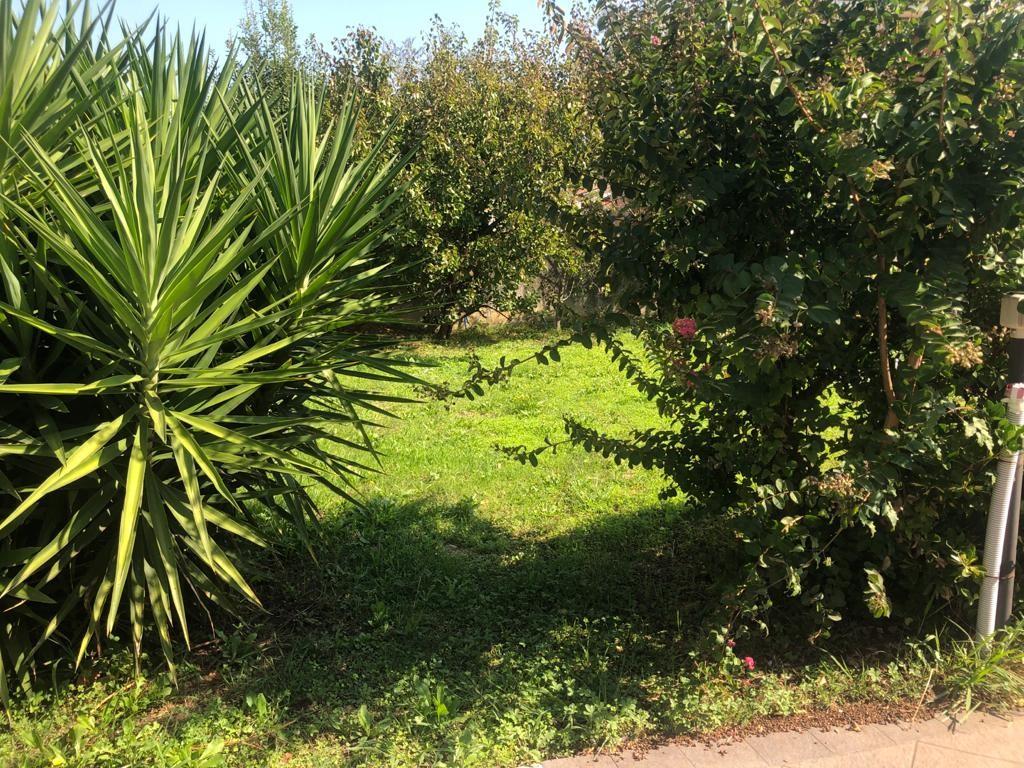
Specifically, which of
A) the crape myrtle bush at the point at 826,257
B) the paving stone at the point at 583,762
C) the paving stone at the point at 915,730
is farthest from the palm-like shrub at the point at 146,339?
the paving stone at the point at 915,730

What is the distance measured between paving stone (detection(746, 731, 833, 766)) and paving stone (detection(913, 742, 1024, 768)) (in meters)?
0.30

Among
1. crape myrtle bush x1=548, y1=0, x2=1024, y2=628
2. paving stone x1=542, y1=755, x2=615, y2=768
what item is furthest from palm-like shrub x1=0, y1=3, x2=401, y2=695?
crape myrtle bush x1=548, y1=0, x2=1024, y2=628

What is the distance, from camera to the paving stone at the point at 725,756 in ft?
8.73

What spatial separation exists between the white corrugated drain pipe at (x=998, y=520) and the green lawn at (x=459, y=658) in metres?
0.33

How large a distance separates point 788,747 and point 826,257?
5.50 feet

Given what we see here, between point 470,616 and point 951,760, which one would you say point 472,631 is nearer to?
point 470,616

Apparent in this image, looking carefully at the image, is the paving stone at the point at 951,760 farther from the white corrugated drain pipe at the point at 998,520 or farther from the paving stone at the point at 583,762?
the paving stone at the point at 583,762

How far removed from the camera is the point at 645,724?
285 centimetres

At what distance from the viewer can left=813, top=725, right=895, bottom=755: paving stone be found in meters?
2.74

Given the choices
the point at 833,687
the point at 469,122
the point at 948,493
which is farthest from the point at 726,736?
the point at 469,122

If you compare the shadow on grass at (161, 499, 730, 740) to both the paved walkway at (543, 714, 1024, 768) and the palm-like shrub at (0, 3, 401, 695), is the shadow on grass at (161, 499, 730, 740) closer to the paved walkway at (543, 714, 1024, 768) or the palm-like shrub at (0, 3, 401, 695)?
the paved walkway at (543, 714, 1024, 768)

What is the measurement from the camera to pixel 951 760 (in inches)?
106

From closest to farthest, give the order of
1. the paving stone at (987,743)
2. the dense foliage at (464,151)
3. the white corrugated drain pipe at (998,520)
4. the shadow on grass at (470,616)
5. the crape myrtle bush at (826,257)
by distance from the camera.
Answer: the crape myrtle bush at (826,257) → the paving stone at (987,743) → the white corrugated drain pipe at (998,520) → the shadow on grass at (470,616) → the dense foliage at (464,151)

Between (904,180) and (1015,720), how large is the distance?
193 centimetres
